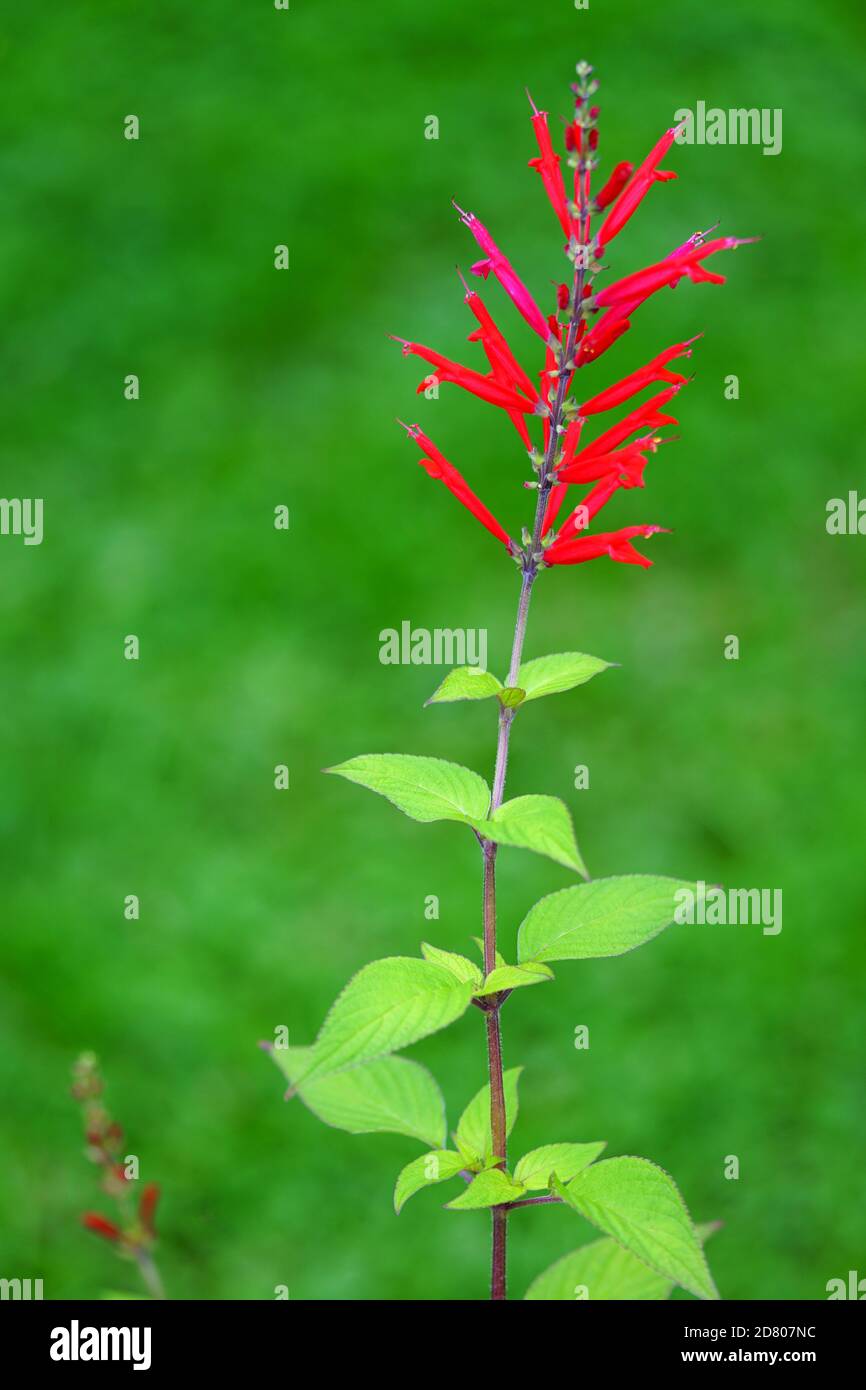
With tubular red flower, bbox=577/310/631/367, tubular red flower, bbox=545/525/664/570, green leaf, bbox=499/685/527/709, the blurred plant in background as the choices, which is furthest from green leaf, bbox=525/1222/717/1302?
tubular red flower, bbox=577/310/631/367

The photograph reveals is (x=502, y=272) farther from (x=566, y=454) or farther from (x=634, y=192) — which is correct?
(x=566, y=454)

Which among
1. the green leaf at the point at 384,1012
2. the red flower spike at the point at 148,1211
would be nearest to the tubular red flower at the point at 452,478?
the green leaf at the point at 384,1012

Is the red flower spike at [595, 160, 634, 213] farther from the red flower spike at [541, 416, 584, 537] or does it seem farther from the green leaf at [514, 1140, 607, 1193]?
the green leaf at [514, 1140, 607, 1193]

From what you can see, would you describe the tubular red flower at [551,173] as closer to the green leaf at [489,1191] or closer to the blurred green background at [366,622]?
the green leaf at [489,1191]

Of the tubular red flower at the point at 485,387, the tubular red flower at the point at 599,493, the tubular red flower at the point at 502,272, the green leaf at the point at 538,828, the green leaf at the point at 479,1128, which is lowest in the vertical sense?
the green leaf at the point at 479,1128

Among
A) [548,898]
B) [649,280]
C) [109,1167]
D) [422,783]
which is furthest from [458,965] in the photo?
[649,280]
